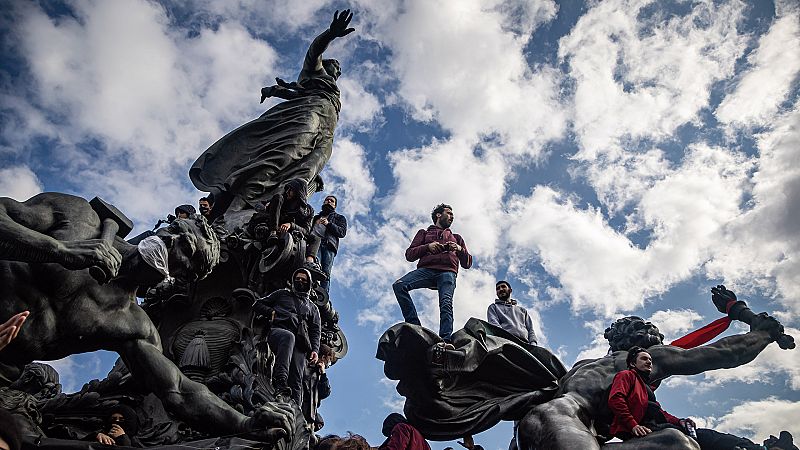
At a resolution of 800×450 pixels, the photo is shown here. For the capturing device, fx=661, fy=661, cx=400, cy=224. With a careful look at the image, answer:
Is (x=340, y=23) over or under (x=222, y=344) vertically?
over

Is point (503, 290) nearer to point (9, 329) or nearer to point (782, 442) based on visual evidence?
point (782, 442)

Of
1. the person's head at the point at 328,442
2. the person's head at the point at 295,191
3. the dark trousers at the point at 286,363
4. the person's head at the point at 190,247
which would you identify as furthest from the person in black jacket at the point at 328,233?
the person's head at the point at 190,247

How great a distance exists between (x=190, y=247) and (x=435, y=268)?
3664mm

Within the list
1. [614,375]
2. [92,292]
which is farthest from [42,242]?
[614,375]

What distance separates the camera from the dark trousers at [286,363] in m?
5.84

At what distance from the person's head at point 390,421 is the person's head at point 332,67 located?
689 centimetres

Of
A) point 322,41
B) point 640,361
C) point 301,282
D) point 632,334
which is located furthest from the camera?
point 322,41

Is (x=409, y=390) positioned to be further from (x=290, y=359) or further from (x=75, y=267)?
(x=75, y=267)

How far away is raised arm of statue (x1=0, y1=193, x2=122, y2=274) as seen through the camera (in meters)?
3.73

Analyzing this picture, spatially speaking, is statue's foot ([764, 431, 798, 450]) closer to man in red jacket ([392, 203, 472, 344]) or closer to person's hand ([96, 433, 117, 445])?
man in red jacket ([392, 203, 472, 344])

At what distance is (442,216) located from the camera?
842 centimetres

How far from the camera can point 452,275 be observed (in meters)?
7.73

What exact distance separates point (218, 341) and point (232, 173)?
11.5 feet

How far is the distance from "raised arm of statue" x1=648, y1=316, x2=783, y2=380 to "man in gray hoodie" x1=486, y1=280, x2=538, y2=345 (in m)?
1.35
